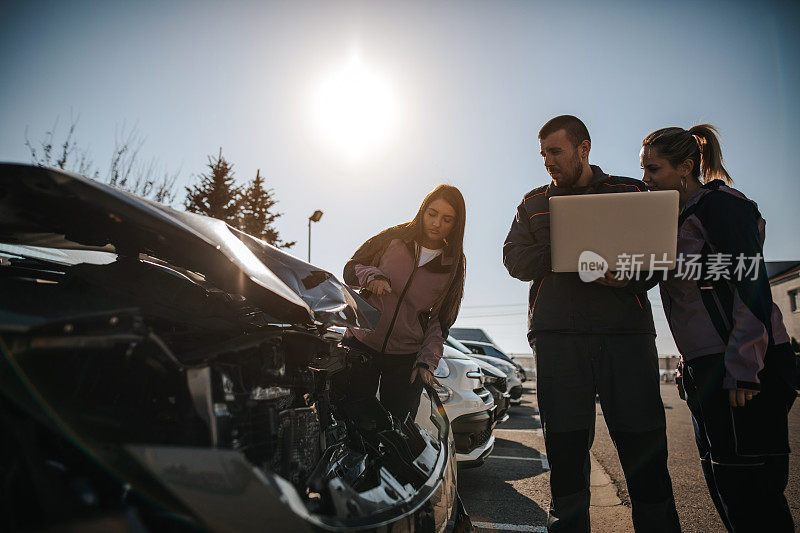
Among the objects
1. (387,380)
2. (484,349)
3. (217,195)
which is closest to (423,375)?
(387,380)

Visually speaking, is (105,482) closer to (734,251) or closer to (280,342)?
(280,342)

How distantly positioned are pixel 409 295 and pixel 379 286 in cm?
25

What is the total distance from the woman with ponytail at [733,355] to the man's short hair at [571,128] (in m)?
0.62

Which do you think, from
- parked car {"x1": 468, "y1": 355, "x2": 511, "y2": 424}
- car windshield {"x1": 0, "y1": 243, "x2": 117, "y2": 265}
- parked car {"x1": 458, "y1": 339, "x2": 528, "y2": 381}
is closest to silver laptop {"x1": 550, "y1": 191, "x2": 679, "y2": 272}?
car windshield {"x1": 0, "y1": 243, "x2": 117, "y2": 265}

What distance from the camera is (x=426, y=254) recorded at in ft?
8.75

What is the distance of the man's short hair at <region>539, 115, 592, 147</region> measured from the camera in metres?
2.19

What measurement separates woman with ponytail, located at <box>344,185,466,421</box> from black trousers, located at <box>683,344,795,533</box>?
1.28 m

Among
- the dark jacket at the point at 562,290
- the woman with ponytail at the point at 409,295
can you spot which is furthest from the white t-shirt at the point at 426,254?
the dark jacket at the point at 562,290

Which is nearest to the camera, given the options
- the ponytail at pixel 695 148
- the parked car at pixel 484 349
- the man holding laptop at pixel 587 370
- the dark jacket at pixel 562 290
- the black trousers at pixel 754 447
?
the black trousers at pixel 754 447

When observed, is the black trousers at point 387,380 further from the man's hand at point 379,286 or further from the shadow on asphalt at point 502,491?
the shadow on asphalt at point 502,491

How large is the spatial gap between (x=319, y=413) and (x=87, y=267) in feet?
3.37

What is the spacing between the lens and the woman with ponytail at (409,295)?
94.2 inches

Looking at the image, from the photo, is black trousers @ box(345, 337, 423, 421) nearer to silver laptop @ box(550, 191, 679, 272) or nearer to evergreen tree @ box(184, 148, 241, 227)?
silver laptop @ box(550, 191, 679, 272)

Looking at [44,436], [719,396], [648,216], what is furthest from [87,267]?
[719,396]
